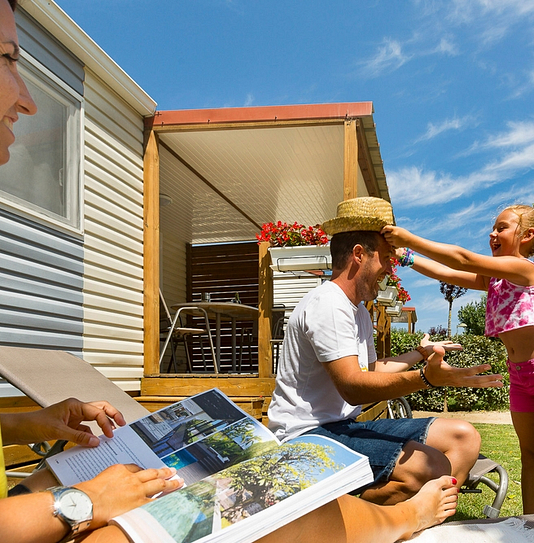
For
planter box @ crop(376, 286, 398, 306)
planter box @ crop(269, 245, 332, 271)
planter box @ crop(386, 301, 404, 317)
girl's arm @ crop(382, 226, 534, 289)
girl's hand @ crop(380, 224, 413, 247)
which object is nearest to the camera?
girl's hand @ crop(380, 224, 413, 247)

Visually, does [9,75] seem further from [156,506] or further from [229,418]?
[229,418]

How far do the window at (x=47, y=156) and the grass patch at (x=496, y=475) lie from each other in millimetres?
3717

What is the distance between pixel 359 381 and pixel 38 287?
3.34m

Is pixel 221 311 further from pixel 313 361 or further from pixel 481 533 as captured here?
pixel 481 533

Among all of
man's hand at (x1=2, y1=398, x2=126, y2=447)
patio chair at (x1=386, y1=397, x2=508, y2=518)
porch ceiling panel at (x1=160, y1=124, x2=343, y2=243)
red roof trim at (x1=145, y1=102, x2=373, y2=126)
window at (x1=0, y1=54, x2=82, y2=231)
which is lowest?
patio chair at (x1=386, y1=397, x2=508, y2=518)

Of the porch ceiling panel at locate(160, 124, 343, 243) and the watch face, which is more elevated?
the porch ceiling panel at locate(160, 124, 343, 243)

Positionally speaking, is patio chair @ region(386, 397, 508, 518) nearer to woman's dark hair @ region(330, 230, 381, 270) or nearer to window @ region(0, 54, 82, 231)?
woman's dark hair @ region(330, 230, 381, 270)

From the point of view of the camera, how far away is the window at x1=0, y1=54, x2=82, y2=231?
14.1 feet

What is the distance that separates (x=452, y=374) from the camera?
5.59 ft

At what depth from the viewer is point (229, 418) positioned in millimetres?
1633

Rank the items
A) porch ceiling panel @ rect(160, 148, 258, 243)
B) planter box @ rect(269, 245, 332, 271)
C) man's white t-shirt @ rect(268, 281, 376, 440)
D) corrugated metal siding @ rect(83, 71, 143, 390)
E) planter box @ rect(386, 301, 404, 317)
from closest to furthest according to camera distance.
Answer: man's white t-shirt @ rect(268, 281, 376, 440) < corrugated metal siding @ rect(83, 71, 143, 390) < planter box @ rect(269, 245, 332, 271) < porch ceiling panel @ rect(160, 148, 258, 243) < planter box @ rect(386, 301, 404, 317)

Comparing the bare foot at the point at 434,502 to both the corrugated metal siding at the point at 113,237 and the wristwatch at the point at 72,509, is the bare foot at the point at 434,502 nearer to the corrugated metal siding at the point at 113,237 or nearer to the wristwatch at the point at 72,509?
the wristwatch at the point at 72,509

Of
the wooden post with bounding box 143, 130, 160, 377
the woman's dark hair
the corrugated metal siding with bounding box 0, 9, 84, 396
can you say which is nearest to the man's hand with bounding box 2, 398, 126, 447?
the woman's dark hair

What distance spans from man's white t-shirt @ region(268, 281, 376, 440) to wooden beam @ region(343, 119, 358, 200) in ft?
11.3
